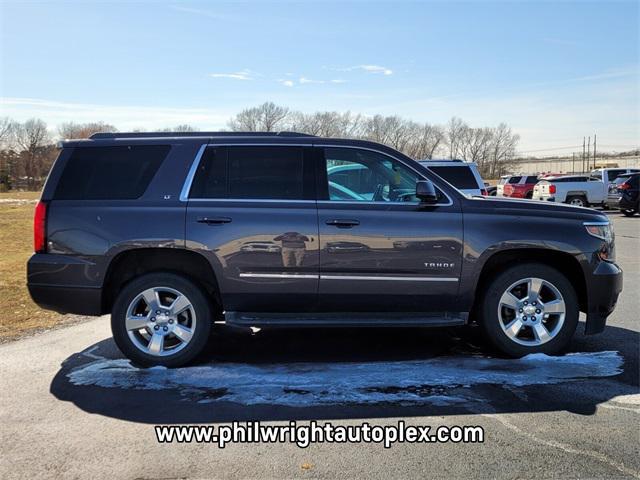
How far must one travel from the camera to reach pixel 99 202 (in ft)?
15.1

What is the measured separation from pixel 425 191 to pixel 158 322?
8.65ft

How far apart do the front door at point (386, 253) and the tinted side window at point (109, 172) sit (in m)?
1.58

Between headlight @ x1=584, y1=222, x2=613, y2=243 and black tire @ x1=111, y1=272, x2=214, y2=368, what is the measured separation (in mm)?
3559

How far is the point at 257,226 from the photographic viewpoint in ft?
14.9

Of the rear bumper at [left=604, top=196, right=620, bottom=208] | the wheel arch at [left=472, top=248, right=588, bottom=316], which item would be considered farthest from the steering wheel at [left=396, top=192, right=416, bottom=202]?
the rear bumper at [left=604, top=196, right=620, bottom=208]

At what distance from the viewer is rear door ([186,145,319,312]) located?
4543 mm

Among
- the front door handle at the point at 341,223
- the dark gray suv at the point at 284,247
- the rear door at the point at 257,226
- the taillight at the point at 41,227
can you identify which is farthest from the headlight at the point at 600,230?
the taillight at the point at 41,227

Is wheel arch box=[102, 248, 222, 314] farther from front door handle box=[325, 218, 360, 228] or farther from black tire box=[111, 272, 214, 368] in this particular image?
front door handle box=[325, 218, 360, 228]

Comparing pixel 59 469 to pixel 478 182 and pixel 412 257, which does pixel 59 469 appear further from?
pixel 478 182

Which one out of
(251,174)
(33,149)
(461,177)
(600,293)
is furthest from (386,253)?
(33,149)

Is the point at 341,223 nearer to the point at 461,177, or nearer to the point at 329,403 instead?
the point at 329,403

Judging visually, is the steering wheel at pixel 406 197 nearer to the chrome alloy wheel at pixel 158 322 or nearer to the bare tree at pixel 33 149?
the chrome alloy wheel at pixel 158 322

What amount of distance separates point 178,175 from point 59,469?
2.54 meters

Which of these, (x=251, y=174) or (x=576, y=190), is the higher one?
(x=576, y=190)
